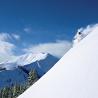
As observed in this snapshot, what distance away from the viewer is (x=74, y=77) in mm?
13992

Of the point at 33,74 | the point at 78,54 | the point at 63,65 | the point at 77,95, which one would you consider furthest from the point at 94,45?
the point at 33,74

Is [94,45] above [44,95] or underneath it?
above

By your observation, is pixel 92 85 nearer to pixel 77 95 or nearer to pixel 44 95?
pixel 77 95

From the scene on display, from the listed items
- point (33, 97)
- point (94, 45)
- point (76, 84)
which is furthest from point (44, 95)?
point (94, 45)

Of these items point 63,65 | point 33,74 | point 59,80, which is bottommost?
point 59,80

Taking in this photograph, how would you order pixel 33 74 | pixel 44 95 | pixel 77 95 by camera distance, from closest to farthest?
pixel 77 95 < pixel 44 95 < pixel 33 74

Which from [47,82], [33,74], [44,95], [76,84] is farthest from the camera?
[33,74]

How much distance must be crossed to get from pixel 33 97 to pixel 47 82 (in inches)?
45.5

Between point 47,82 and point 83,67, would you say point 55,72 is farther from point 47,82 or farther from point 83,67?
point 83,67

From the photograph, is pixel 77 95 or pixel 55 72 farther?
pixel 55 72

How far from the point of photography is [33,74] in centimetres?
7388

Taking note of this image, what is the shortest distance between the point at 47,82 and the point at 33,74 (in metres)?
58.7

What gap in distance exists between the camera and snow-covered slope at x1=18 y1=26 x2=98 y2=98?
12.8m

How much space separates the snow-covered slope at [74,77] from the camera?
12825 mm
